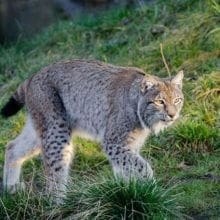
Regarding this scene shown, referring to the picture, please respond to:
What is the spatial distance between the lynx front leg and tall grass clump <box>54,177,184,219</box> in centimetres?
45

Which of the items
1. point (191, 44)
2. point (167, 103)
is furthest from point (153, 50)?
point (167, 103)

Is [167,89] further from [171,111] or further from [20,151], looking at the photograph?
[20,151]

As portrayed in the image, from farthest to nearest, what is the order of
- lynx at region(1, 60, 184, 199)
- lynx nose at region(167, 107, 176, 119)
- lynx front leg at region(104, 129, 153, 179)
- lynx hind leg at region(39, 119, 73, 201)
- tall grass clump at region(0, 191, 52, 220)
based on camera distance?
lynx hind leg at region(39, 119, 73, 201), lynx at region(1, 60, 184, 199), lynx nose at region(167, 107, 176, 119), lynx front leg at region(104, 129, 153, 179), tall grass clump at region(0, 191, 52, 220)

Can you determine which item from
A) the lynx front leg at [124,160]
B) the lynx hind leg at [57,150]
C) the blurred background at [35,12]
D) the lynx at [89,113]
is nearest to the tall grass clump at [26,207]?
the lynx at [89,113]

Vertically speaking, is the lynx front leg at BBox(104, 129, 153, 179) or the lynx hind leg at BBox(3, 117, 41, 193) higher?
the lynx front leg at BBox(104, 129, 153, 179)

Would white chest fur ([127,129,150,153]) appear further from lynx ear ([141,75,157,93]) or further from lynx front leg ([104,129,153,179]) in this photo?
lynx ear ([141,75,157,93])

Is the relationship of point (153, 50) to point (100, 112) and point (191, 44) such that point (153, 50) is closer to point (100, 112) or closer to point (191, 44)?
point (191, 44)

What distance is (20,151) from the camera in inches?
307

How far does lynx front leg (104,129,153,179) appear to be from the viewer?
6703 millimetres

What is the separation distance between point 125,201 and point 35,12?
1046 centimetres

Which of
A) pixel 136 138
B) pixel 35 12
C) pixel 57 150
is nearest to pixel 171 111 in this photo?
pixel 136 138

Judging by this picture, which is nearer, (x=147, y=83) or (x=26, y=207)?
(x=26, y=207)

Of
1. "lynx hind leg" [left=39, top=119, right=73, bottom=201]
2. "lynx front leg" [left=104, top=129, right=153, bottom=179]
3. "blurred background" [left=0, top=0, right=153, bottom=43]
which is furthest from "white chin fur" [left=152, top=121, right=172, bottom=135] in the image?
"blurred background" [left=0, top=0, right=153, bottom=43]

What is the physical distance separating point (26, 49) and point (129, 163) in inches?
226
